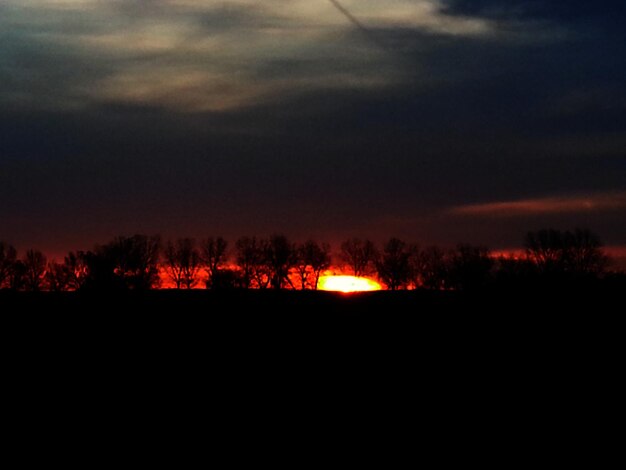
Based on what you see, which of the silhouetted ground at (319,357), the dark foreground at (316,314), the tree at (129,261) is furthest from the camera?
the tree at (129,261)

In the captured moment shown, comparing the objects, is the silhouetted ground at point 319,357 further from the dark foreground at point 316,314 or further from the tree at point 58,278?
the tree at point 58,278

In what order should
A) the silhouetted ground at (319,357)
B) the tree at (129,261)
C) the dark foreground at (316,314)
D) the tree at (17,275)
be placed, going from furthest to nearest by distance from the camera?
1. the tree at (17,275)
2. the tree at (129,261)
3. the dark foreground at (316,314)
4. the silhouetted ground at (319,357)

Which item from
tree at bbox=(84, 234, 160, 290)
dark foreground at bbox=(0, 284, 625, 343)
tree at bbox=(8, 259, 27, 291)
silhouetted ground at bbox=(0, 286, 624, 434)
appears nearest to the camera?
silhouetted ground at bbox=(0, 286, 624, 434)

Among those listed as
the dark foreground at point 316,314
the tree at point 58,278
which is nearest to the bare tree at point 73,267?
the tree at point 58,278

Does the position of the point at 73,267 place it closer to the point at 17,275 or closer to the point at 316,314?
the point at 17,275

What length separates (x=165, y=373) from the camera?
1070 inches

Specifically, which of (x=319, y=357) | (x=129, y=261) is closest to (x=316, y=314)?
(x=319, y=357)

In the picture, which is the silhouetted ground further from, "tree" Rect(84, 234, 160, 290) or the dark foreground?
"tree" Rect(84, 234, 160, 290)

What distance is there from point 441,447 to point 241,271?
70245mm

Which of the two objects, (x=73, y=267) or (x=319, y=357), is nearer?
(x=319, y=357)

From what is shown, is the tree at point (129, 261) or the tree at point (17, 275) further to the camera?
the tree at point (17, 275)

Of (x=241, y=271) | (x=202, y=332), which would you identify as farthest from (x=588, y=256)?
(x=202, y=332)

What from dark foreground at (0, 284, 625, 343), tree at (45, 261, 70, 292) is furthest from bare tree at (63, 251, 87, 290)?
dark foreground at (0, 284, 625, 343)

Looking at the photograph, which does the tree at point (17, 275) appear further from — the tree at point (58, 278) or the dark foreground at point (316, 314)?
the dark foreground at point (316, 314)
